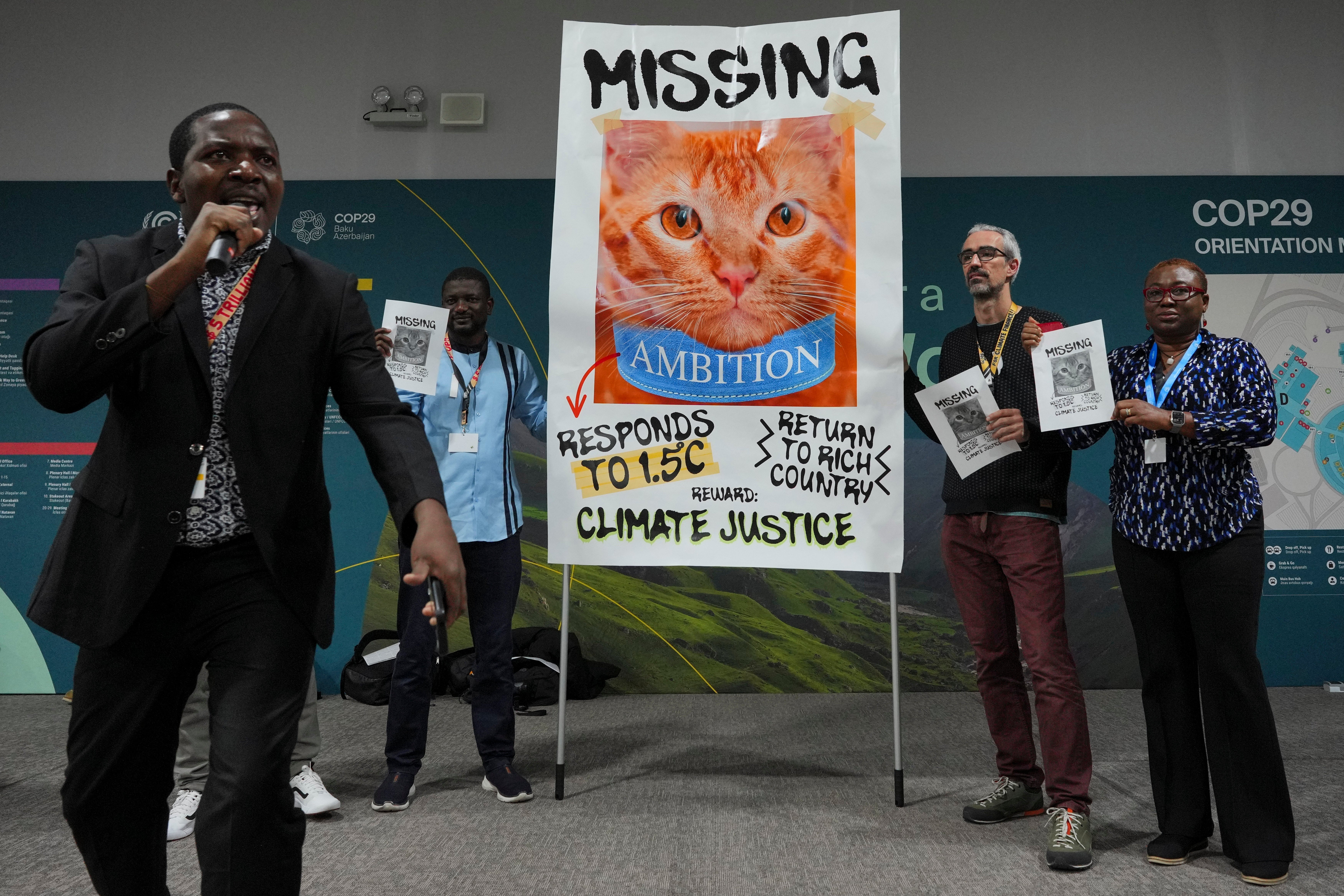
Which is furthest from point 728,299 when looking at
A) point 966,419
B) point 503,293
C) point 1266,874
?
point 503,293

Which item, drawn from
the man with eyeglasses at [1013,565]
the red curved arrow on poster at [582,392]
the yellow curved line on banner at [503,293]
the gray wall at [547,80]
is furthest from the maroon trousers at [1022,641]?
the gray wall at [547,80]

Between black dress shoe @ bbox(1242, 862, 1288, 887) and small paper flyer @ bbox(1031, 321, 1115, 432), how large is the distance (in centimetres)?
112

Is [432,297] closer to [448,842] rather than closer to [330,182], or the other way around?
[330,182]

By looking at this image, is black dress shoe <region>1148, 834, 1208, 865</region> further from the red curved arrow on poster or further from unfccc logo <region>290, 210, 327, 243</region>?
unfccc logo <region>290, 210, 327, 243</region>

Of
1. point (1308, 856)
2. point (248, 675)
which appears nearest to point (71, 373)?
point (248, 675)

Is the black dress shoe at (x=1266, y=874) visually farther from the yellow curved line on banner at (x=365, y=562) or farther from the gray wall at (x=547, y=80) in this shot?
the yellow curved line on banner at (x=365, y=562)

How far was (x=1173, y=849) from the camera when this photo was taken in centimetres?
243

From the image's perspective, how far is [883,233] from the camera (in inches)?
112

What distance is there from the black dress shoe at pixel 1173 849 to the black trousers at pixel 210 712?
6.89 ft

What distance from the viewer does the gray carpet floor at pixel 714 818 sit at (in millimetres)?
2330

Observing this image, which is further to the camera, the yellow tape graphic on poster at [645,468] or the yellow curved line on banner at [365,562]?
the yellow curved line on banner at [365,562]

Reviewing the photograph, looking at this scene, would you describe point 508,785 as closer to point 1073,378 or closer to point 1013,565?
point 1013,565

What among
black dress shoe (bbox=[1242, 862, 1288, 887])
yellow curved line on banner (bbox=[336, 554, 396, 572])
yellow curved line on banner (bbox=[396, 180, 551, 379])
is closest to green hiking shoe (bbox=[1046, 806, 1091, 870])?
black dress shoe (bbox=[1242, 862, 1288, 887])

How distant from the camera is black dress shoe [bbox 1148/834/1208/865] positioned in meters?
2.42
